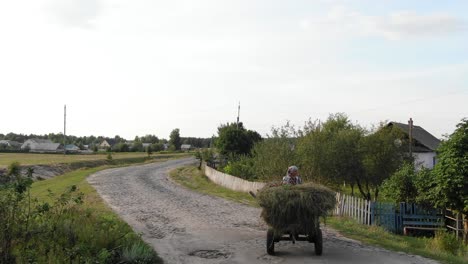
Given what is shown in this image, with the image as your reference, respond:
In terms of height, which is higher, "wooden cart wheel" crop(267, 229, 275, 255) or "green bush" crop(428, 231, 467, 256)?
"wooden cart wheel" crop(267, 229, 275, 255)

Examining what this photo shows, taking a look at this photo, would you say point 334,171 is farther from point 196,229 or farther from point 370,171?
point 196,229

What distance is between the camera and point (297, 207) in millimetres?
9492

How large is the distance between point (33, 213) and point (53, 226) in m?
0.44

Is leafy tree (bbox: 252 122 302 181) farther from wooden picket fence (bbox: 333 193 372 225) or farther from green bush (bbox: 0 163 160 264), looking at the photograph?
green bush (bbox: 0 163 160 264)

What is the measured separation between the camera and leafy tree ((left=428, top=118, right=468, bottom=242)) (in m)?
16.2

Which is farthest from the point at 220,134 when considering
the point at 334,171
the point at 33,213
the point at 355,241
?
the point at 33,213

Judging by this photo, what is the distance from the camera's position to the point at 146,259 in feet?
29.6

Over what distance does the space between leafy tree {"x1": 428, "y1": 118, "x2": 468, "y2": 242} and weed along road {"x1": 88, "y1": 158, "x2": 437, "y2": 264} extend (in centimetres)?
525

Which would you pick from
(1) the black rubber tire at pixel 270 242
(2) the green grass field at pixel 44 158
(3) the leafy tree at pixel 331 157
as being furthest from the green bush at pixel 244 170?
(2) the green grass field at pixel 44 158

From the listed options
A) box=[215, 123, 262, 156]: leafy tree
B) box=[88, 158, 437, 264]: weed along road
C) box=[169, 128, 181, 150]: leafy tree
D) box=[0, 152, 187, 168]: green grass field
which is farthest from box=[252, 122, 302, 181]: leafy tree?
box=[169, 128, 181, 150]: leafy tree

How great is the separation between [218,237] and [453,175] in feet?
29.6

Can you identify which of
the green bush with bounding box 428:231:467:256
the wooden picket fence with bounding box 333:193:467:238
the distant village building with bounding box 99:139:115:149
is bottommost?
the green bush with bounding box 428:231:467:256

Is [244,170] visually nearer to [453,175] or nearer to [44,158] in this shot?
[453,175]

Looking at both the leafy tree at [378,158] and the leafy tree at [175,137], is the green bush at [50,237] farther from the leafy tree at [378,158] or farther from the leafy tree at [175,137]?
the leafy tree at [175,137]
